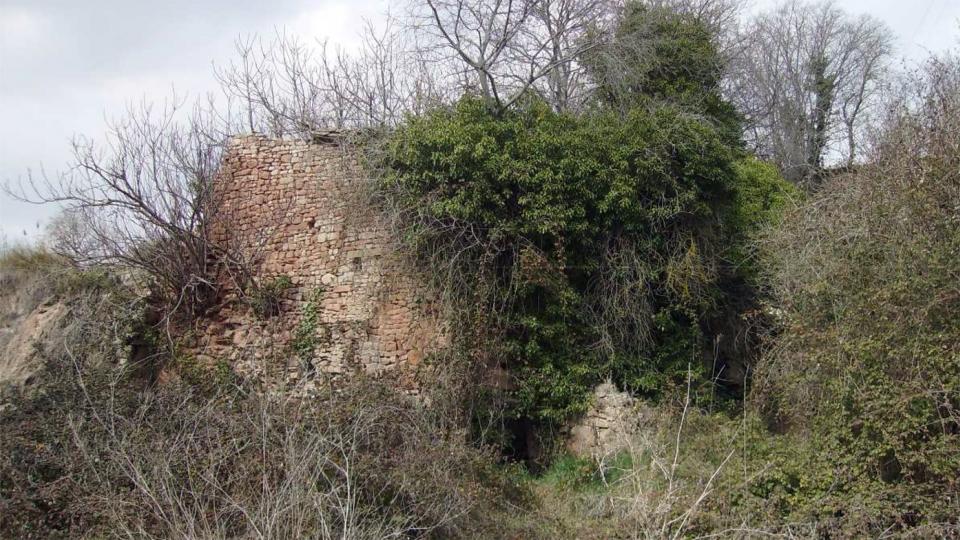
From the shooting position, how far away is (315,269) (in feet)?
38.3

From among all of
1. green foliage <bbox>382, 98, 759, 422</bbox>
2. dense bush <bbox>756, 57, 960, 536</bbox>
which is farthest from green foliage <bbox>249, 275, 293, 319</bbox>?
dense bush <bbox>756, 57, 960, 536</bbox>

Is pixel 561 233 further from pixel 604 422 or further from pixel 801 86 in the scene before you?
pixel 801 86

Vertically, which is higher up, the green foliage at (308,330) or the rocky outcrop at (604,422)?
the green foliage at (308,330)

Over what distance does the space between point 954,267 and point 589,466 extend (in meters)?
4.56

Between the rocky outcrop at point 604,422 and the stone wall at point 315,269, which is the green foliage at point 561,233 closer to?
the rocky outcrop at point 604,422

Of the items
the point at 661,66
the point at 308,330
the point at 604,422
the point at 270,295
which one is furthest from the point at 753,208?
the point at 270,295

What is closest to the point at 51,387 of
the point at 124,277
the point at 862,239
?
the point at 124,277

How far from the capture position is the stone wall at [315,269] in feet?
36.2

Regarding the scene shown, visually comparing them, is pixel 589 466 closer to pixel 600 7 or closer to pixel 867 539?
pixel 867 539

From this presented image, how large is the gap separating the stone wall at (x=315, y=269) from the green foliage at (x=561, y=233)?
651 mm

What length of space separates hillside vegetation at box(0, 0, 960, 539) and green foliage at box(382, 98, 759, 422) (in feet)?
0.14

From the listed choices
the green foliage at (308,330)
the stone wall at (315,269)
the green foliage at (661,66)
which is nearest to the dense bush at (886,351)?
the stone wall at (315,269)

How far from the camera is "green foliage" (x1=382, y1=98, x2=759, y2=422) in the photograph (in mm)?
10781

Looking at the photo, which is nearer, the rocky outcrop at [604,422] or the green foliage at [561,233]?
the rocky outcrop at [604,422]
